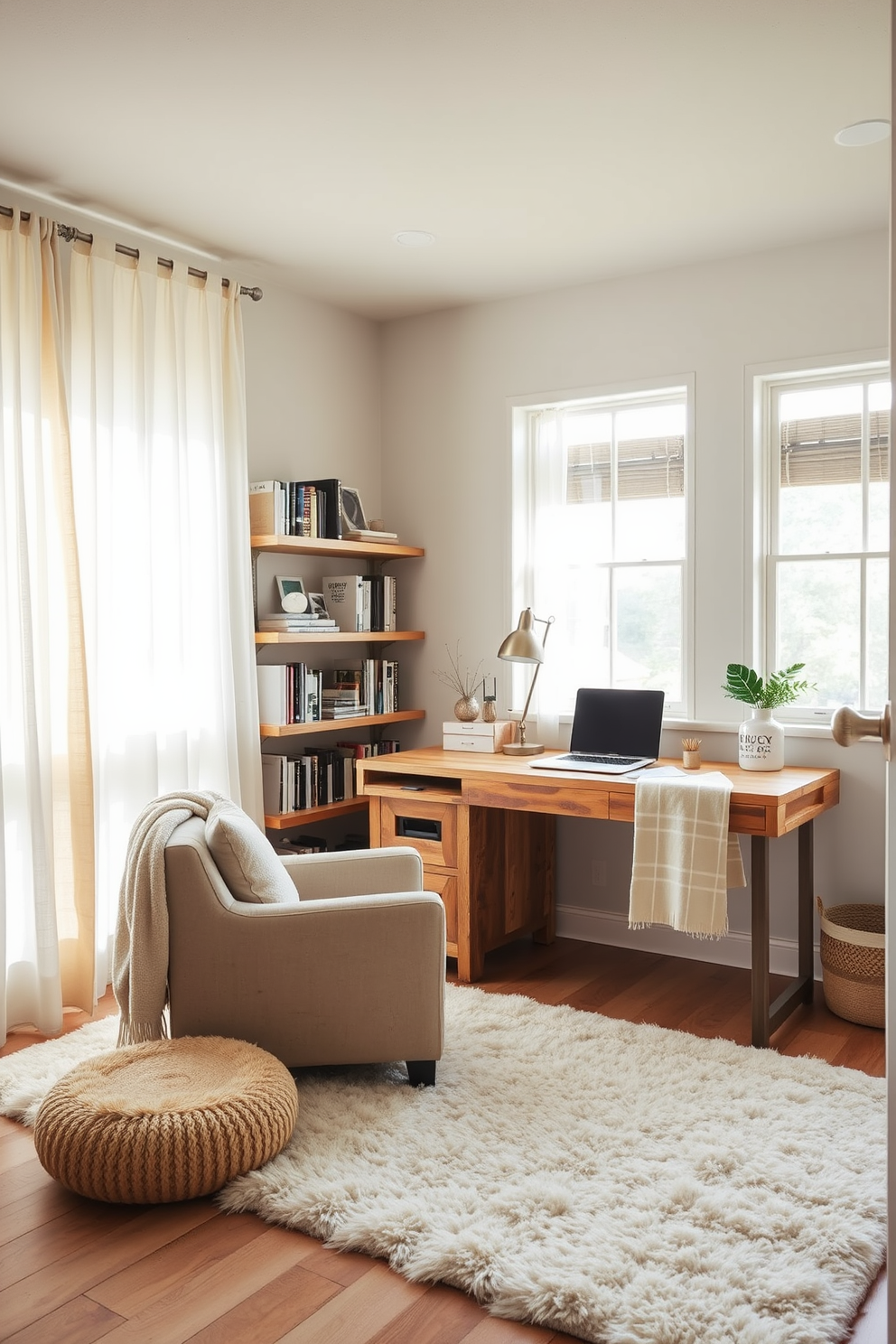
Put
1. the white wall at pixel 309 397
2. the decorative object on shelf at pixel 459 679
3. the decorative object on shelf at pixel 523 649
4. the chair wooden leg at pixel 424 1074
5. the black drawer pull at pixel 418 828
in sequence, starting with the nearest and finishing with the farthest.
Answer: the chair wooden leg at pixel 424 1074 < the black drawer pull at pixel 418 828 < the decorative object on shelf at pixel 523 649 < the white wall at pixel 309 397 < the decorative object on shelf at pixel 459 679

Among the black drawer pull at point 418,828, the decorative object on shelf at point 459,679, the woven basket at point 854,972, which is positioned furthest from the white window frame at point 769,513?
the black drawer pull at point 418,828

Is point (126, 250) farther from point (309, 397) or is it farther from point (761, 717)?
point (761, 717)

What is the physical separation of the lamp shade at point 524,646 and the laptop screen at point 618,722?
0.26 m

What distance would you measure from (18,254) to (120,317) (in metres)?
0.41

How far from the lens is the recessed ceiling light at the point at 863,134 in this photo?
113 inches

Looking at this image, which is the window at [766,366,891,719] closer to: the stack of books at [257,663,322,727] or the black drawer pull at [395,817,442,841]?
the black drawer pull at [395,817,442,841]

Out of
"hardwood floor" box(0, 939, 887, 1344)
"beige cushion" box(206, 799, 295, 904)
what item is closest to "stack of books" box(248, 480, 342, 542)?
"beige cushion" box(206, 799, 295, 904)

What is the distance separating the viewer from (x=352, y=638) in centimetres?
432

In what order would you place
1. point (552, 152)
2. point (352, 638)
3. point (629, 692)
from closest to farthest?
point (552, 152), point (629, 692), point (352, 638)

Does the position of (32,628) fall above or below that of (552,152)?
below

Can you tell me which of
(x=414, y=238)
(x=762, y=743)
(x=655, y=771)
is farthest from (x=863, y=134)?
(x=655, y=771)

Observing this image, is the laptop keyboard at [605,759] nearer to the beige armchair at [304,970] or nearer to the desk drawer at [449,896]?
the desk drawer at [449,896]

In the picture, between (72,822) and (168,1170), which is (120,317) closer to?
(72,822)

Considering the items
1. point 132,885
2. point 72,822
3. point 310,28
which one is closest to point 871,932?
point 132,885
